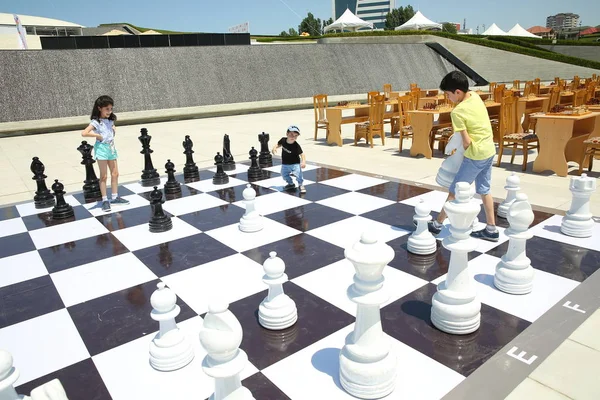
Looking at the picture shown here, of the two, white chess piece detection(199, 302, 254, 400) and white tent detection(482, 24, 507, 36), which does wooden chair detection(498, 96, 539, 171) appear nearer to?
white chess piece detection(199, 302, 254, 400)

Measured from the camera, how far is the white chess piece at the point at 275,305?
6.85 ft

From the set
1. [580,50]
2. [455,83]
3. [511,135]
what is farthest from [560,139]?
[580,50]

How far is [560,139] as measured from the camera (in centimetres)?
480

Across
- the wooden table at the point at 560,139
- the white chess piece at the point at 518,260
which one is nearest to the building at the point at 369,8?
the wooden table at the point at 560,139

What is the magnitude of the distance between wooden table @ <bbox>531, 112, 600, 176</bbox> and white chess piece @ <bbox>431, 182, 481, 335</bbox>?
3.57 m

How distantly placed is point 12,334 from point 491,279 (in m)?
2.70

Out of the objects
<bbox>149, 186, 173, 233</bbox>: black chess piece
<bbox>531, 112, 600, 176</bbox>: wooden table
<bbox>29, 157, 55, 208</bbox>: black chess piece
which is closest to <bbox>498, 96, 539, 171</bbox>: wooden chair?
<bbox>531, 112, 600, 176</bbox>: wooden table

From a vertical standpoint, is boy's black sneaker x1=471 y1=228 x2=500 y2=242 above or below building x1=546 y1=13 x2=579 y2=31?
below

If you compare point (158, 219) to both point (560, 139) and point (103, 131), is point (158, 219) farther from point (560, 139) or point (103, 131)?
point (560, 139)

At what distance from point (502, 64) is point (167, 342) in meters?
21.0

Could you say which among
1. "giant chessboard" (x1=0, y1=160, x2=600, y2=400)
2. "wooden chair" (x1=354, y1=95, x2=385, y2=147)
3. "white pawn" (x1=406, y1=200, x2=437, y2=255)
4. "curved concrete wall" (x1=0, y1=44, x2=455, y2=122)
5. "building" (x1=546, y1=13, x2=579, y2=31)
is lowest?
"giant chessboard" (x1=0, y1=160, x2=600, y2=400)

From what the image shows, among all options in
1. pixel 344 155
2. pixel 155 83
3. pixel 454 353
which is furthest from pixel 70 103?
pixel 454 353

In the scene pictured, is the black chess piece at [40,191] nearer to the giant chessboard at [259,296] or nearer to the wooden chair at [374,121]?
the giant chessboard at [259,296]

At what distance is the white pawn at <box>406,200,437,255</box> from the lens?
288 cm
